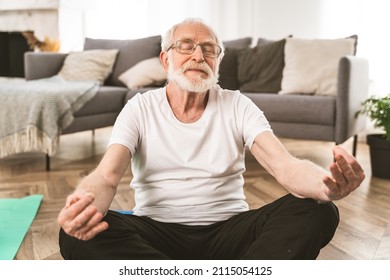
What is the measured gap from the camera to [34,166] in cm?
287

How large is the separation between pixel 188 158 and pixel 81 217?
45cm

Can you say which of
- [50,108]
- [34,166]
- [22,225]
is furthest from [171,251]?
[34,166]

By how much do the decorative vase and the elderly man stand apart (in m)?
1.61

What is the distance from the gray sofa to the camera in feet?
8.80

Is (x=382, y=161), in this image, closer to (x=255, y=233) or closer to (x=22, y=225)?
(x=255, y=233)

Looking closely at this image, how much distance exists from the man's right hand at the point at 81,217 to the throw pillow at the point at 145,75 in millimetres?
2543

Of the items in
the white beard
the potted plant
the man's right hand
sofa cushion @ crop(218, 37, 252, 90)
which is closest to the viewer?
the man's right hand

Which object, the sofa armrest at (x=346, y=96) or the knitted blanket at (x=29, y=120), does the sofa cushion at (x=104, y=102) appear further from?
the sofa armrest at (x=346, y=96)

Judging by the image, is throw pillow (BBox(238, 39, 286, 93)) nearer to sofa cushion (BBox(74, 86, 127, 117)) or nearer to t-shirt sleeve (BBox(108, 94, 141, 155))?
sofa cushion (BBox(74, 86, 127, 117))

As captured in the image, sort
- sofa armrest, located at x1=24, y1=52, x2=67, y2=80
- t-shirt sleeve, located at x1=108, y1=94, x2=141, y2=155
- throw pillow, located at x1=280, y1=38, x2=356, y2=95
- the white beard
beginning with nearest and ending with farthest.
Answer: t-shirt sleeve, located at x1=108, y1=94, x2=141, y2=155, the white beard, throw pillow, located at x1=280, y1=38, x2=356, y2=95, sofa armrest, located at x1=24, y1=52, x2=67, y2=80

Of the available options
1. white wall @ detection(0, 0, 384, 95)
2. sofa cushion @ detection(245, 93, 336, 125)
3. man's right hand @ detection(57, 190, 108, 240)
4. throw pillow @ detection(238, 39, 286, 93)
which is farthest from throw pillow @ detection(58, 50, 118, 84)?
man's right hand @ detection(57, 190, 108, 240)

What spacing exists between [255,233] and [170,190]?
0.84 ft

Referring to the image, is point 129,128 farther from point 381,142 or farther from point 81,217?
point 381,142

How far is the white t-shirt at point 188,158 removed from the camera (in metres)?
1.24
